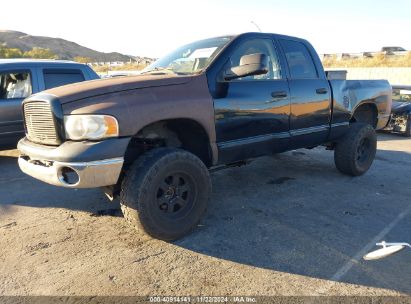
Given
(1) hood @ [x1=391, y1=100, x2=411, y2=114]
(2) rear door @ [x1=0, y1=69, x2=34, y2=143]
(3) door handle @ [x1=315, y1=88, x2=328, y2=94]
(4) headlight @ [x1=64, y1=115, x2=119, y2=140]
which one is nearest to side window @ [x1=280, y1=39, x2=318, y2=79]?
(3) door handle @ [x1=315, y1=88, x2=328, y2=94]

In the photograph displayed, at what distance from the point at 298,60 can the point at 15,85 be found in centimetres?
459

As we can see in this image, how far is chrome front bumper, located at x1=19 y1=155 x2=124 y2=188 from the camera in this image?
279cm

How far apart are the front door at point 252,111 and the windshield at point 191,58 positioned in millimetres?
213

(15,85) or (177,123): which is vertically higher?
(15,85)

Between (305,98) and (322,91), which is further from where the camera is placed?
(322,91)

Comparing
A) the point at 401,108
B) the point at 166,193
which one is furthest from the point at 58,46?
the point at 166,193

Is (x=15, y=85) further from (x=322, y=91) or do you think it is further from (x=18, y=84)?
(x=322, y=91)

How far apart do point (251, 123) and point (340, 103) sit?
5.91 feet

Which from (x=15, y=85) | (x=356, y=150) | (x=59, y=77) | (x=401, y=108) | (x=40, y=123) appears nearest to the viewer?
(x=40, y=123)

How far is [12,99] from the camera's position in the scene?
19.7 feet

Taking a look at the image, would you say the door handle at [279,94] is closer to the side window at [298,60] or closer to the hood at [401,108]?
the side window at [298,60]

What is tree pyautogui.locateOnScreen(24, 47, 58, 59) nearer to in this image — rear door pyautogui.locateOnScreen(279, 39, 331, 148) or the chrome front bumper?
rear door pyautogui.locateOnScreen(279, 39, 331, 148)

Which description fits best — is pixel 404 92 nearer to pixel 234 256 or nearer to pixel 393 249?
pixel 393 249

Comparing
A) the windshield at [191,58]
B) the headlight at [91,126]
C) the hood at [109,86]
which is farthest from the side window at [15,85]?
the headlight at [91,126]
